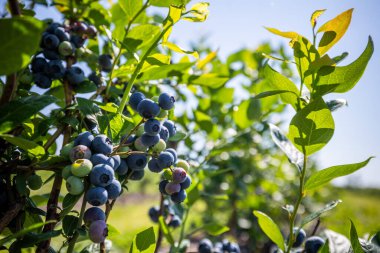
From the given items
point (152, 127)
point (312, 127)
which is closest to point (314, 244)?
point (312, 127)

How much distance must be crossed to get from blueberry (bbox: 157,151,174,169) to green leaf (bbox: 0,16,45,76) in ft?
1.37

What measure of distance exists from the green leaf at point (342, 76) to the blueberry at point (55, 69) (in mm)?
922

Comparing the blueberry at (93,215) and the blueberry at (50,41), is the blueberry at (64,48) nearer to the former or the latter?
the blueberry at (50,41)

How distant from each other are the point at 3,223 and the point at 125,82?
2.47 ft

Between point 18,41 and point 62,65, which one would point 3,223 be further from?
point 62,65

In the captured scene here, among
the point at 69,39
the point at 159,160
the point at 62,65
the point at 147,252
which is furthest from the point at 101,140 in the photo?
the point at 69,39

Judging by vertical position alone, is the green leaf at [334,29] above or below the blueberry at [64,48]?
above

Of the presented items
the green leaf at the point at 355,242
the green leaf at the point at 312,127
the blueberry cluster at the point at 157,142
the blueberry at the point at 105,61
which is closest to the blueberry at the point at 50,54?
the blueberry at the point at 105,61

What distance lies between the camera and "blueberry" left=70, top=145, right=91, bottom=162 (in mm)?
739

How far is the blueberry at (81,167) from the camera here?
2.34ft

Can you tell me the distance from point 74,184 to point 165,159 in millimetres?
249

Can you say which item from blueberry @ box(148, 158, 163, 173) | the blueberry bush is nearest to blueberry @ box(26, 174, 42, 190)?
the blueberry bush

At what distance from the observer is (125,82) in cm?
136

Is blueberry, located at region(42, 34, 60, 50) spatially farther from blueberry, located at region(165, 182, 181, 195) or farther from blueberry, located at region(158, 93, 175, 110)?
blueberry, located at region(165, 182, 181, 195)
